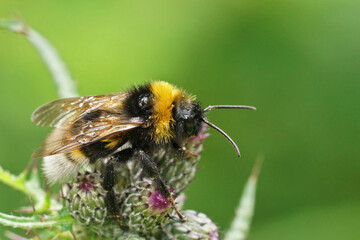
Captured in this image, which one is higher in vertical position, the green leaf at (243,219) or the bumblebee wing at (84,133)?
the green leaf at (243,219)

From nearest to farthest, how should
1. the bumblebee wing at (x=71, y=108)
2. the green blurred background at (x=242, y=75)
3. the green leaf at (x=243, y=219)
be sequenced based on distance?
the bumblebee wing at (x=71, y=108), the green leaf at (x=243, y=219), the green blurred background at (x=242, y=75)

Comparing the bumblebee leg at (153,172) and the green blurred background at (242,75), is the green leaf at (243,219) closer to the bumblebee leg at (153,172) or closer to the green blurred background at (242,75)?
the bumblebee leg at (153,172)

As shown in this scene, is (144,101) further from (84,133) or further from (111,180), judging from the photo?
(111,180)

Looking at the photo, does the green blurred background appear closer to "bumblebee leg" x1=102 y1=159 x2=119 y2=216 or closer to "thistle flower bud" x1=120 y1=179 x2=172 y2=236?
"thistle flower bud" x1=120 y1=179 x2=172 y2=236

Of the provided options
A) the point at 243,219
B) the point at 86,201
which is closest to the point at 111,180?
the point at 86,201

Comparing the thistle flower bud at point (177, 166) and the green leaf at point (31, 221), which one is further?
the thistle flower bud at point (177, 166)

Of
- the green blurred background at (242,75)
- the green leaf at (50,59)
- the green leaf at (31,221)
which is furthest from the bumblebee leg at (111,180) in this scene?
the green blurred background at (242,75)
